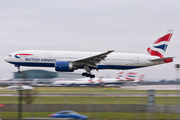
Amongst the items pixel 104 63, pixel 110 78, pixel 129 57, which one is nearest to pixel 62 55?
pixel 104 63

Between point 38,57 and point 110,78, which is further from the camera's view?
point 110,78

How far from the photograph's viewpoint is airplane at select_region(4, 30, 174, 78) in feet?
123

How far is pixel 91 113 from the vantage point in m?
22.9

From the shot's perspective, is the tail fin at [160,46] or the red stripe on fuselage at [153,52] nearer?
the red stripe on fuselage at [153,52]

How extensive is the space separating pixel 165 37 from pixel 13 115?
3205cm

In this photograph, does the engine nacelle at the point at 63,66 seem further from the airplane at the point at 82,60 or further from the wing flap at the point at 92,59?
the wing flap at the point at 92,59

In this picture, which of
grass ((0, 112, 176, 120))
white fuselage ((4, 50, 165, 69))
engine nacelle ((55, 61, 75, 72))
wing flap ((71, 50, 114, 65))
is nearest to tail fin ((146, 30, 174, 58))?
white fuselage ((4, 50, 165, 69))

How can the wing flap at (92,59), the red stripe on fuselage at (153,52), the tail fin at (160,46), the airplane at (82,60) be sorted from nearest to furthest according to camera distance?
the wing flap at (92,59) < the airplane at (82,60) < the red stripe on fuselage at (153,52) < the tail fin at (160,46)

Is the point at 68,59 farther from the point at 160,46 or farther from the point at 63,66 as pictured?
the point at 160,46

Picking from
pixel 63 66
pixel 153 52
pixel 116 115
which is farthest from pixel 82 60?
pixel 116 115

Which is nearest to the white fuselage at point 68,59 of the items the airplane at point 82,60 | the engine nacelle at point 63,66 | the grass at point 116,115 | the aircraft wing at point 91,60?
the airplane at point 82,60

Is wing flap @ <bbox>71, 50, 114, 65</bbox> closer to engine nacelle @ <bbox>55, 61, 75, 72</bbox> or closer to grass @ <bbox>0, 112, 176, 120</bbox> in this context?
engine nacelle @ <bbox>55, 61, 75, 72</bbox>

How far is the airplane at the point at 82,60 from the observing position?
37.4 m

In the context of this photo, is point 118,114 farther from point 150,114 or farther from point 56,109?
point 56,109
